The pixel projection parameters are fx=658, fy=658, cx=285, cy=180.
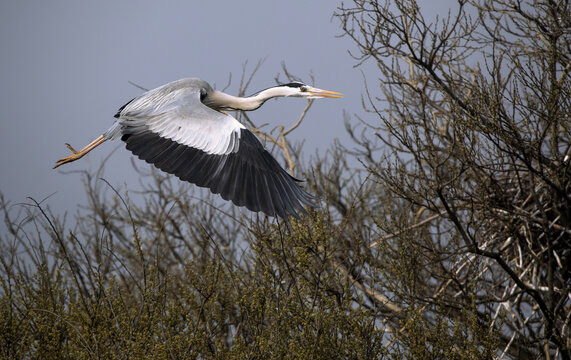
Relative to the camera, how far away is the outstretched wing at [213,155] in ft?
13.1

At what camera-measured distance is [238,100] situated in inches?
222

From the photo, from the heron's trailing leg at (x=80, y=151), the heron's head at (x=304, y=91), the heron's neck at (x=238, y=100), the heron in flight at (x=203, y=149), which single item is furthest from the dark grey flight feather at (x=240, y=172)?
the heron's head at (x=304, y=91)

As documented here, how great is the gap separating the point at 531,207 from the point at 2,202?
495 cm

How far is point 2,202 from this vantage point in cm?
641

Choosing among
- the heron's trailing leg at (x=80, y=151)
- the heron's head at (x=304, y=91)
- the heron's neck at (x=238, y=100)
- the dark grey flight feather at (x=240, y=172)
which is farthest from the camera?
the heron's head at (x=304, y=91)

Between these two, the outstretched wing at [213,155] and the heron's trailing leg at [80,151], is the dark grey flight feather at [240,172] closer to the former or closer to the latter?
the outstretched wing at [213,155]

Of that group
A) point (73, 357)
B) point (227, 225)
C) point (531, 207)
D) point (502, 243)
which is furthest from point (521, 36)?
point (227, 225)

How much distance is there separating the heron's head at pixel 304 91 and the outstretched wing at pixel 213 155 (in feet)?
3.57

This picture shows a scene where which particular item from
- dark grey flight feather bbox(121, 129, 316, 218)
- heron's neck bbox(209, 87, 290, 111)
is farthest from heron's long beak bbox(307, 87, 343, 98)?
dark grey flight feather bbox(121, 129, 316, 218)

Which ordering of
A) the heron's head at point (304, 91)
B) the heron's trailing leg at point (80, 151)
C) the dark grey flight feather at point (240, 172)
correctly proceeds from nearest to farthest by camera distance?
the dark grey flight feather at point (240, 172) → the heron's trailing leg at point (80, 151) → the heron's head at point (304, 91)

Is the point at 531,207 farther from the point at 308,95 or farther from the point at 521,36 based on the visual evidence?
the point at 308,95

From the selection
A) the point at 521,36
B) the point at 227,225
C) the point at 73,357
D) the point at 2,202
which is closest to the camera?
the point at 73,357

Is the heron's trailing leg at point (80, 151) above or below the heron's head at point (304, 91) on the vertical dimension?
below

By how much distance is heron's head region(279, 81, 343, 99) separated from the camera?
5.77m
